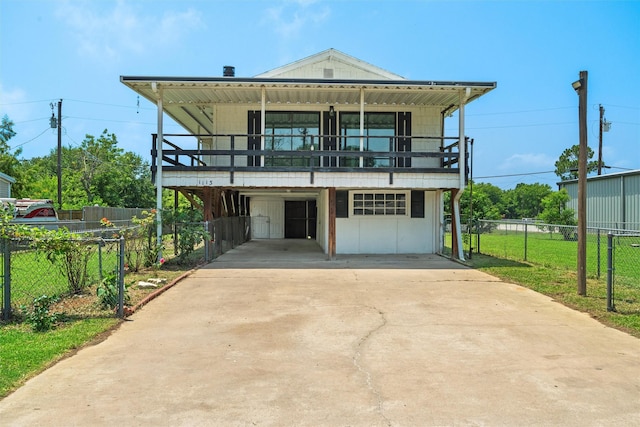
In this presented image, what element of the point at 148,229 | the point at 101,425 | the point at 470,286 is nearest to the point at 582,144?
the point at 470,286

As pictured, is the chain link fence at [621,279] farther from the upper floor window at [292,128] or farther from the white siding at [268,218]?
the white siding at [268,218]

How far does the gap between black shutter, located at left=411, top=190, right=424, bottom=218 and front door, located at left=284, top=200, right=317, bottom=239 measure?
874cm

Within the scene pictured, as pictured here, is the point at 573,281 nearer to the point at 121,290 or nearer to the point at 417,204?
the point at 417,204

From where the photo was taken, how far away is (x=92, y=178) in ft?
126

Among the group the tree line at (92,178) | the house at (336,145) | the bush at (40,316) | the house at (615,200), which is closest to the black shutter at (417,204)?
the house at (336,145)

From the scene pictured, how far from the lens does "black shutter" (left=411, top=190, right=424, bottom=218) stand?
1589 centimetres

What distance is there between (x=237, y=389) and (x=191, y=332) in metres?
2.20

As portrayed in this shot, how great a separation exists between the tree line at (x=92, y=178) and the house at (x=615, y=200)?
33368 millimetres

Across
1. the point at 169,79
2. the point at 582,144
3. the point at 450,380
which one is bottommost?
the point at 450,380

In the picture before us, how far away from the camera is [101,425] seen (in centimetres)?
342

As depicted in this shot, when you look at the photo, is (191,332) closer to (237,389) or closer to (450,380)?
(237,389)

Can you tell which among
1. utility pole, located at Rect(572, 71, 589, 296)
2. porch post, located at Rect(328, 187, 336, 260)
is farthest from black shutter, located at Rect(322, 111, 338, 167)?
utility pole, located at Rect(572, 71, 589, 296)

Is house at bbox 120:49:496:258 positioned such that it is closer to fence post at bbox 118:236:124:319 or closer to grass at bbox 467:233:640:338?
grass at bbox 467:233:640:338

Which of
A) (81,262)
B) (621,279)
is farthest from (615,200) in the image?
(81,262)
